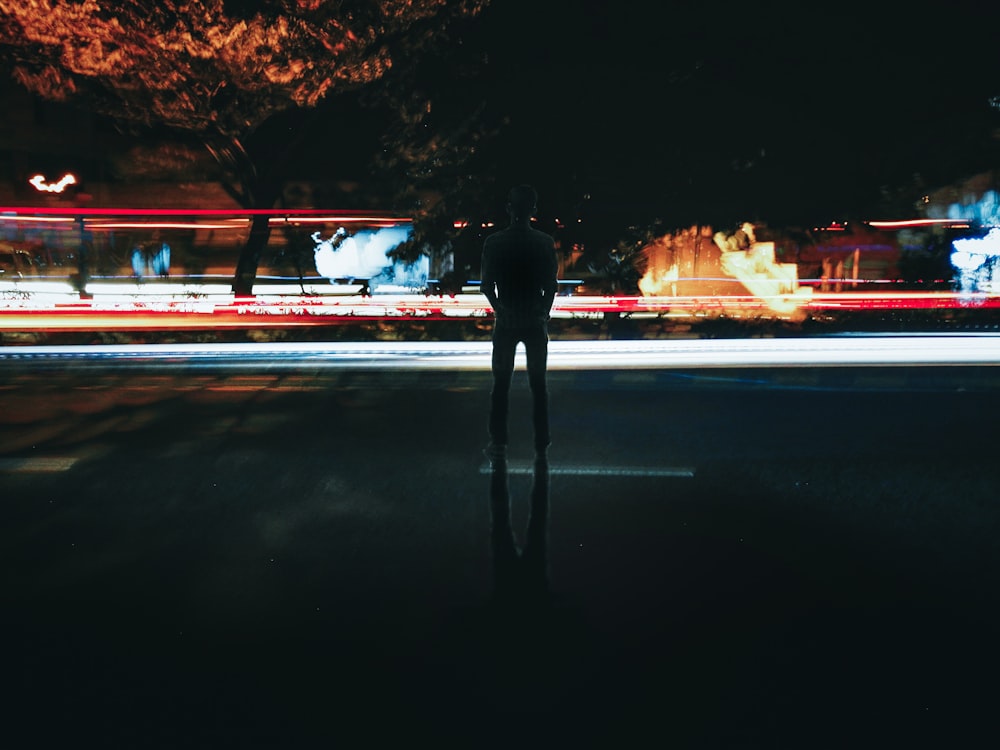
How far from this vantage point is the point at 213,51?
630 inches

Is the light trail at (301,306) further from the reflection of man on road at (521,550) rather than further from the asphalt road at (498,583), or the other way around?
the reflection of man on road at (521,550)

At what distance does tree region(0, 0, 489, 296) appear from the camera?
→ 619 inches

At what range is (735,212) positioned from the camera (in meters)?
20.1

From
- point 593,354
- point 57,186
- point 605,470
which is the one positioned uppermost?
point 57,186

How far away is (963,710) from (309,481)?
4528 mm

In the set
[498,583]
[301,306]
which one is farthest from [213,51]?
[498,583]

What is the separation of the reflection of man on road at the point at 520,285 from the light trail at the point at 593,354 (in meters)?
5.79

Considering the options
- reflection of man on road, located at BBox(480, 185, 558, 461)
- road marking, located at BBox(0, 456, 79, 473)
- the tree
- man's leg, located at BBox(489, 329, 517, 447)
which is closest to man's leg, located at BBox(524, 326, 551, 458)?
reflection of man on road, located at BBox(480, 185, 558, 461)

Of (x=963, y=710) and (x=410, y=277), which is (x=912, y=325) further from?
(x=963, y=710)

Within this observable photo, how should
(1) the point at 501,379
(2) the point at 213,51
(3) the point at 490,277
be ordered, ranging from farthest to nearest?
(2) the point at 213,51
(1) the point at 501,379
(3) the point at 490,277

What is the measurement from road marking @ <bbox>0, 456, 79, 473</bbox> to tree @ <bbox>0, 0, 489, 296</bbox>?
1039 cm

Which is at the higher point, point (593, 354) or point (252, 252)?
point (252, 252)

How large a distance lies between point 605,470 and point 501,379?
41.6 inches

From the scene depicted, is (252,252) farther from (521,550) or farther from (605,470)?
(521,550)
